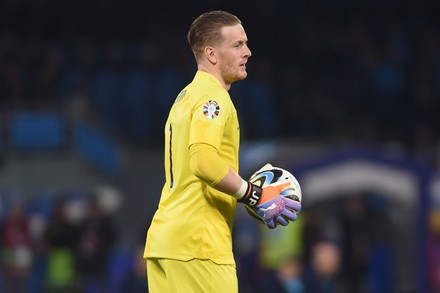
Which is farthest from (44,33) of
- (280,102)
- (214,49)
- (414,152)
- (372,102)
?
(214,49)

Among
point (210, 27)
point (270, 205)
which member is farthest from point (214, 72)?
point (270, 205)

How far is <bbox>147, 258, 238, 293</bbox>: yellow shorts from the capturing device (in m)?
4.83

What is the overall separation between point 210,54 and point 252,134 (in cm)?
1376

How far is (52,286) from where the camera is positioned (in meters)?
13.4

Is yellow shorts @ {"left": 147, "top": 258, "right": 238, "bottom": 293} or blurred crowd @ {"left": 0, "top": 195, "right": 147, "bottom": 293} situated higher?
yellow shorts @ {"left": 147, "top": 258, "right": 238, "bottom": 293}

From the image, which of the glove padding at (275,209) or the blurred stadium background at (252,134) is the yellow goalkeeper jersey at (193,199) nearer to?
the glove padding at (275,209)

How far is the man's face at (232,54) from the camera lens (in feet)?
16.1

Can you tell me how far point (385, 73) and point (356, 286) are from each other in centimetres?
653

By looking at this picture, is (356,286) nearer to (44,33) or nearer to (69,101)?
(69,101)

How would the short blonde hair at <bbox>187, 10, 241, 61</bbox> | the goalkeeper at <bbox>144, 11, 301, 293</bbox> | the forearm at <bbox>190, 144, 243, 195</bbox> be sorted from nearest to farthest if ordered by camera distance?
1. the forearm at <bbox>190, 144, 243, 195</bbox>
2. the goalkeeper at <bbox>144, 11, 301, 293</bbox>
3. the short blonde hair at <bbox>187, 10, 241, 61</bbox>

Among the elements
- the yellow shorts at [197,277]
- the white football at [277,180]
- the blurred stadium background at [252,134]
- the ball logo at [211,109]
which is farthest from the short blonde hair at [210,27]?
the blurred stadium background at [252,134]

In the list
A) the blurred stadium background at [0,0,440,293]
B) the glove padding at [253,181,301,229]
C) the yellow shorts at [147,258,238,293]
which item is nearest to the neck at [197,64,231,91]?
the glove padding at [253,181,301,229]

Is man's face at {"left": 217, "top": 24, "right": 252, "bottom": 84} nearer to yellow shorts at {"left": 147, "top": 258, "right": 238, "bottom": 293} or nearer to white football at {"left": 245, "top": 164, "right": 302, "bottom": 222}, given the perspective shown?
white football at {"left": 245, "top": 164, "right": 302, "bottom": 222}

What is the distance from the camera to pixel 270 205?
4.81 meters
